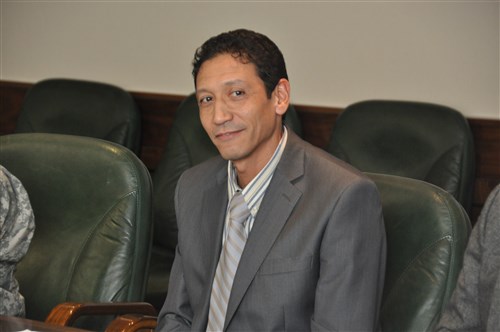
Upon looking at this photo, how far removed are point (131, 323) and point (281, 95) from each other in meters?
0.70

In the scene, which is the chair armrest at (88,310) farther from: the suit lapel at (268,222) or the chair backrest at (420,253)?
the chair backrest at (420,253)

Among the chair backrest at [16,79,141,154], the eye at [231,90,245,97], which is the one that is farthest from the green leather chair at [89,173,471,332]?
the chair backrest at [16,79,141,154]

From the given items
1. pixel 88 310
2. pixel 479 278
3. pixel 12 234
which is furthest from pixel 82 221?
pixel 479 278

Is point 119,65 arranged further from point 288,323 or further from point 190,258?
point 288,323

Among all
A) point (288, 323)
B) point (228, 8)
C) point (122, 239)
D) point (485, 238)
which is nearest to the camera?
point (485, 238)

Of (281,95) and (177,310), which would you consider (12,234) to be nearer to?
(177,310)

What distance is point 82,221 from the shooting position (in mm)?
2812

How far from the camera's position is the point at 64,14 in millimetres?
5055

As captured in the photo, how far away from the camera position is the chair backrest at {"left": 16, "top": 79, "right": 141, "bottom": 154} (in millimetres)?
4500

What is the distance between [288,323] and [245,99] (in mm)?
550

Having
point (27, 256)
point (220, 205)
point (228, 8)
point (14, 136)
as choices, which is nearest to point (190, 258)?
point (220, 205)

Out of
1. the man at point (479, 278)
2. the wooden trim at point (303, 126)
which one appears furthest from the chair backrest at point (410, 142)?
the man at point (479, 278)

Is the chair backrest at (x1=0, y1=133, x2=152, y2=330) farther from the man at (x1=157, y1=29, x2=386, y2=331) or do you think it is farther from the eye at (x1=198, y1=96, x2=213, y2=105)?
the eye at (x1=198, y1=96, x2=213, y2=105)

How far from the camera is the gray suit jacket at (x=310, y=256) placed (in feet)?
6.86
